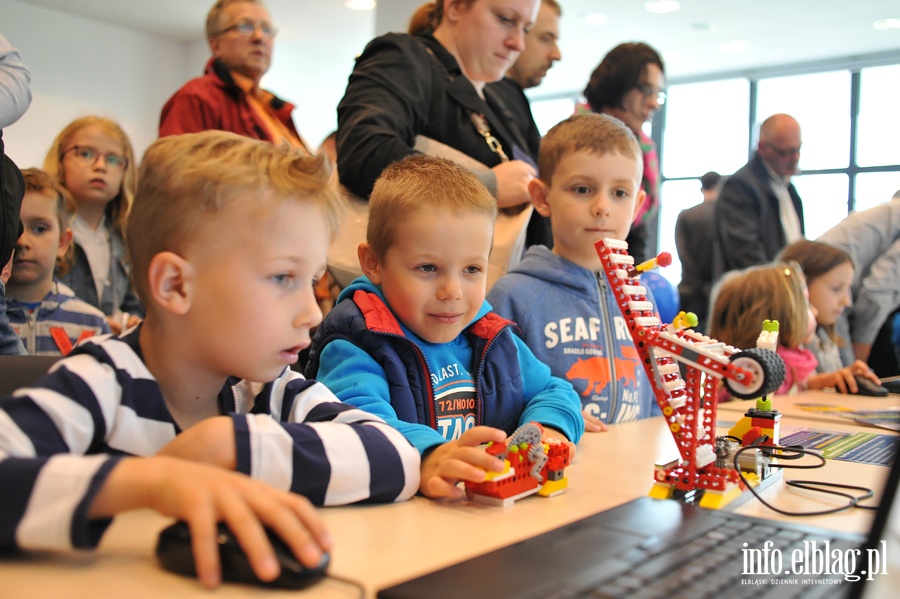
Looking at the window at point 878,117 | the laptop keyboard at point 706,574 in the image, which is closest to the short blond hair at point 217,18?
the laptop keyboard at point 706,574

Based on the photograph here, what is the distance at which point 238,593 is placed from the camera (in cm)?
60

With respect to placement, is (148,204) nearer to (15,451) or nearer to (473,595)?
(15,451)

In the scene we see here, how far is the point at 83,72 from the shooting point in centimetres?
745

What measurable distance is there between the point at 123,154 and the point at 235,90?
49 cm

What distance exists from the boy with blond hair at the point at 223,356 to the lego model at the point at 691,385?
329 millimetres

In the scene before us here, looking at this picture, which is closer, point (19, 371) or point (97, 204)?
point (19, 371)

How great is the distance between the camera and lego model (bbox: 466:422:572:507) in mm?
915

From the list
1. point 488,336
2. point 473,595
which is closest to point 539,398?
point 488,336

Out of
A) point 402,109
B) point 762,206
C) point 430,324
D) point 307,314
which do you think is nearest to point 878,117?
point 762,206

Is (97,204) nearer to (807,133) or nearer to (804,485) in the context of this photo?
(804,485)

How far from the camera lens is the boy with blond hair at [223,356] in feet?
2.62

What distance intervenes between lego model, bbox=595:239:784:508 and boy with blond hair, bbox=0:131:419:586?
33cm

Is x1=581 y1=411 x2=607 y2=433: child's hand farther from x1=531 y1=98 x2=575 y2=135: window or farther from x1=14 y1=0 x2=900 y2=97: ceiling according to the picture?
x1=531 y1=98 x2=575 y2=135: window

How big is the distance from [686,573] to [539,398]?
2.41 feet
